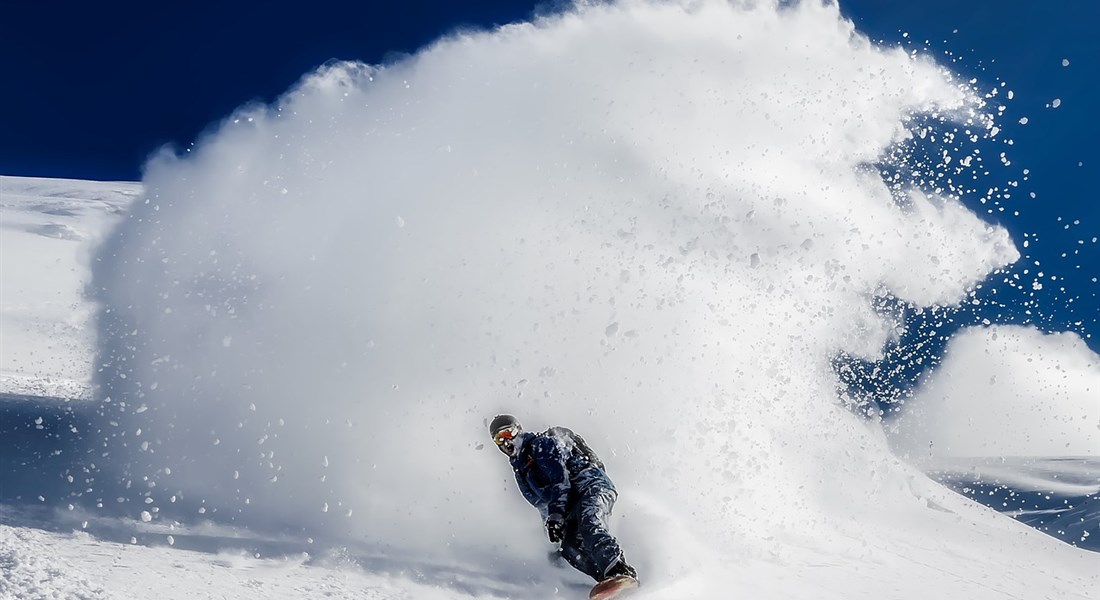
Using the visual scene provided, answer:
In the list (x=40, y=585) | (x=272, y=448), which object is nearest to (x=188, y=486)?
(x=272, y=448)

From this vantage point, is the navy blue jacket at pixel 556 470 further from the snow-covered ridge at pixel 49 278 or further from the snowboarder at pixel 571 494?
the snow-covered ridge at pixel 49 278

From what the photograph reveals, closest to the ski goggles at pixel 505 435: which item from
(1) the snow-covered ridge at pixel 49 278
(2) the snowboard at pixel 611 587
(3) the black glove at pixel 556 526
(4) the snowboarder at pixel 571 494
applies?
(4) the snowboarder at pixel 571 494

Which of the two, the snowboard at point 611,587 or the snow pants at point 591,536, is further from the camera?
the snow pants at point 591,536

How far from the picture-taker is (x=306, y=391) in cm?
823

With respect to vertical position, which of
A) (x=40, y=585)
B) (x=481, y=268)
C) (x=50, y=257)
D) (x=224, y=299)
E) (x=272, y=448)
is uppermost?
(x=50, y=257)

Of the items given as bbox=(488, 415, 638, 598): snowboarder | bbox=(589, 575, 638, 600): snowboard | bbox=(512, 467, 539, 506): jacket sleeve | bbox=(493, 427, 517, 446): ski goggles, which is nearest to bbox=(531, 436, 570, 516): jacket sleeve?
bbox=(488, 415, 638, 598): snowboarder

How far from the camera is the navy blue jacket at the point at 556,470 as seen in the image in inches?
191

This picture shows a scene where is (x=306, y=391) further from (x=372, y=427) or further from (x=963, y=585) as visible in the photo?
(x=963, y=585)

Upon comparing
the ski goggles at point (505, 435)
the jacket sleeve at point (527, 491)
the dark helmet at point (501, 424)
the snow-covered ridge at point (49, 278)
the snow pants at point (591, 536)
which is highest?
the snow-covered ridge at point (49, 278)

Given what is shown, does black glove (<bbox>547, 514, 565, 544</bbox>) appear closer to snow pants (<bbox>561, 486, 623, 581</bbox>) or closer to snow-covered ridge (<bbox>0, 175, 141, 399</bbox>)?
snow pants (<bbox>561, 486, 623, 581</bbox>)

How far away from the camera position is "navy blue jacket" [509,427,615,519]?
4.85m

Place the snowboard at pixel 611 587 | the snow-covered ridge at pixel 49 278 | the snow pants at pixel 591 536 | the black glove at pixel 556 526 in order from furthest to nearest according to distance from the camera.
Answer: the snow-covered ridge at pixel 49 278 → the black glove at pixel 556 526 → the snow pants at pixel 591 536 → the snowboard at pixel 611 587

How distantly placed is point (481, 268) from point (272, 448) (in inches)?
153

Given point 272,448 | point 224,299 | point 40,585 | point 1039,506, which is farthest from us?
point 1039,506
